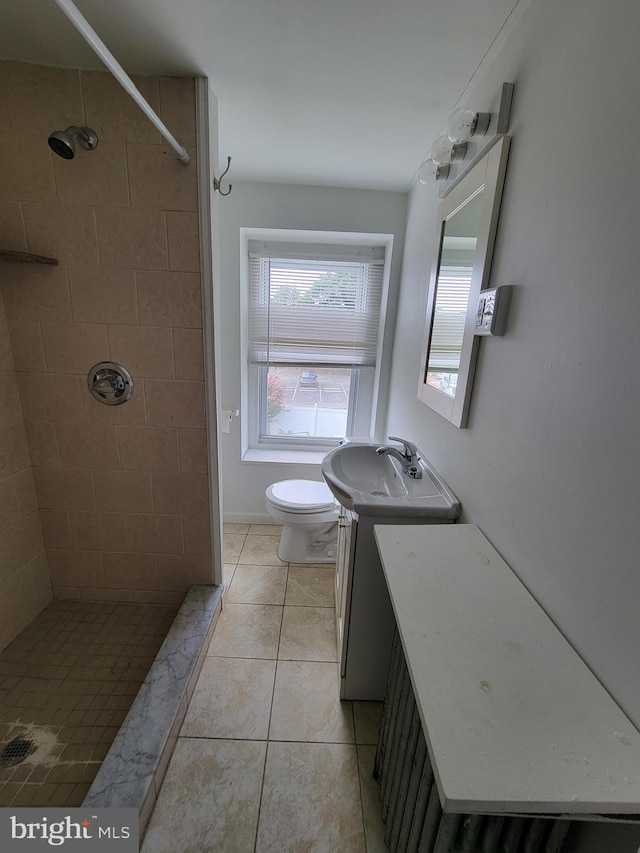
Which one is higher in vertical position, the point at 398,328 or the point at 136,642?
the point at 398,328

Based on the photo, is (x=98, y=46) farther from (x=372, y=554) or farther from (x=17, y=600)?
(x=17, y=600)

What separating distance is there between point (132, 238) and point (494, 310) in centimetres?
137

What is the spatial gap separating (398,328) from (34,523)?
2211mm

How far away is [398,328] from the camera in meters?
2.20

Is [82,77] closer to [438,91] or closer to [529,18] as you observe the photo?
[438,91]

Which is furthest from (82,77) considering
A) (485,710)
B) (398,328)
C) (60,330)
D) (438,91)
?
(485,710)

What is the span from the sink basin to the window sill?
857 mm

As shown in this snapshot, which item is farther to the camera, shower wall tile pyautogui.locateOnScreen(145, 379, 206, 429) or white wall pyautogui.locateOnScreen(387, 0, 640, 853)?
shower wall tile pyautogui.locateOnScreen(145, 379, 206, 429)

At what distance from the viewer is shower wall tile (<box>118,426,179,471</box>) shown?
5.17 feet

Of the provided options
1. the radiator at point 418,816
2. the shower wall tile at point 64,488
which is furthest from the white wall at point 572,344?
the shower wall tile at point 64,488

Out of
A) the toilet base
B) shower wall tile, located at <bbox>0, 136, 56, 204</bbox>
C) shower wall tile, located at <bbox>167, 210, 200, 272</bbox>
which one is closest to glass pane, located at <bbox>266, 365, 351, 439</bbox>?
the toilet base

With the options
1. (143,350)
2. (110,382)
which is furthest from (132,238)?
(110,382)

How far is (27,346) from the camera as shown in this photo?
1.46 meters

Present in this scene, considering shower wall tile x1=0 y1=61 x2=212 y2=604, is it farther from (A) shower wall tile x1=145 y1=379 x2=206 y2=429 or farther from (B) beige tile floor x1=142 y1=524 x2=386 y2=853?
(B) beige tile floor x1=142 y1=524 x2=386 y2=853
